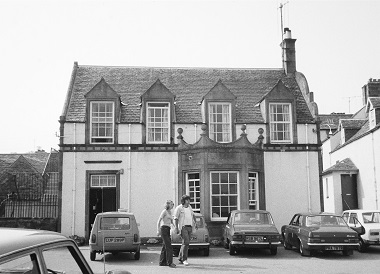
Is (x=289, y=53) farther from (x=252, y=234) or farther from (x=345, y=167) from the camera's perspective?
(x=252, y=234)

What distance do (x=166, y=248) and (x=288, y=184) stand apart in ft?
35.1

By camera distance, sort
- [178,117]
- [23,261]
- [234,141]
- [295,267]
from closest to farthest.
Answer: [23,261], [295,267], [234,141], [178,117]

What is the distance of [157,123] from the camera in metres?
22.7

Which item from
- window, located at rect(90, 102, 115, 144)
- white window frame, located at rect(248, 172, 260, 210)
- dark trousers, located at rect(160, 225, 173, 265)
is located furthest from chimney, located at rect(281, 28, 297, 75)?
dark trousers, located at rect(160, 225, 173, 265)

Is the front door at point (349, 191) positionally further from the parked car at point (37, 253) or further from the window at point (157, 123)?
the parked car at point (37, 253)

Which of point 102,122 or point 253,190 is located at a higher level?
point 102,122

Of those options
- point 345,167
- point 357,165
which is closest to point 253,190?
point 345,167

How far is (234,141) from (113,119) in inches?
241

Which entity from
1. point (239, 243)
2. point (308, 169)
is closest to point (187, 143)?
point (308, 169)

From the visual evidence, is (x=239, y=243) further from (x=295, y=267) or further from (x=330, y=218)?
(x=330, y=218)

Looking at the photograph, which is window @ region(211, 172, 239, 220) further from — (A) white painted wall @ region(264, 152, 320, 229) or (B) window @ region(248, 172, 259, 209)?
(A) white painted wall @ region(264, 152, 320, 229)

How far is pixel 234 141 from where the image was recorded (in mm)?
21578

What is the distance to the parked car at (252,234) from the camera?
15.6 metres

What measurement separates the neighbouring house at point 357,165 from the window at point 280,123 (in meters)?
Result: 6.42
